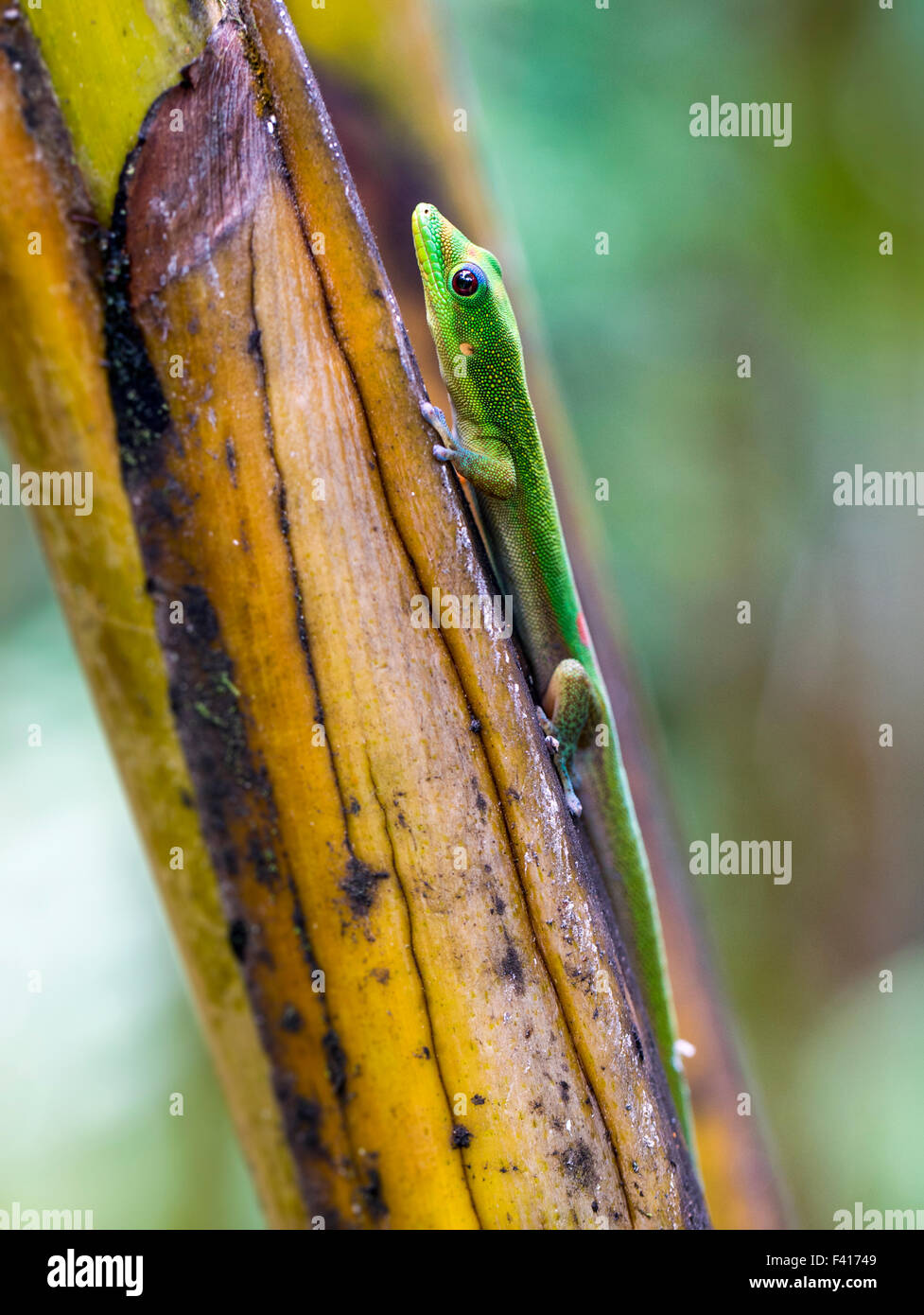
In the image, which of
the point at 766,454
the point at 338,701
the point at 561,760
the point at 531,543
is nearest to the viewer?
the point at 338,701

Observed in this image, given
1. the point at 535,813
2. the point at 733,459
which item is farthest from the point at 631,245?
the point at 535,813

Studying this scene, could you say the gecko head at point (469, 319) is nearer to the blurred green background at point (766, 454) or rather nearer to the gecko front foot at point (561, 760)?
the gecko front foot at point (561, 760)

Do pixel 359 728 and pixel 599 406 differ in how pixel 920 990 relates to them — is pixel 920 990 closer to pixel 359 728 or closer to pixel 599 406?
pixel 599 406

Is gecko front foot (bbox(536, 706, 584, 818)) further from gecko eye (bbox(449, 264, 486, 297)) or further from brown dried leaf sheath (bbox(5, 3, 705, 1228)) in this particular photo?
gecko eye (bbox(449, 264, 486, 297))

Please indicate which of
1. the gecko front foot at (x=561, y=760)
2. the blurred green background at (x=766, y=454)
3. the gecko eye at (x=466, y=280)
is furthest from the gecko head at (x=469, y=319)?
the blurred green background at (x=766, y=454)

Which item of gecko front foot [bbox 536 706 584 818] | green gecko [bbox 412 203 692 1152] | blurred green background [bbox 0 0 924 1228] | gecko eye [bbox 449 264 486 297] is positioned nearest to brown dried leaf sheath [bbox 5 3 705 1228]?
gecko front foot [bbox 536 706 584 818]

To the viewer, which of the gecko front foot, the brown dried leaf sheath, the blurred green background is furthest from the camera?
the blurred green background

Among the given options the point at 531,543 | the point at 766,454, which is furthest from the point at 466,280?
the point at 766,454

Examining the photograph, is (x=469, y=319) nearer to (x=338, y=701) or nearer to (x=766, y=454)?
(x=338, y=701)
